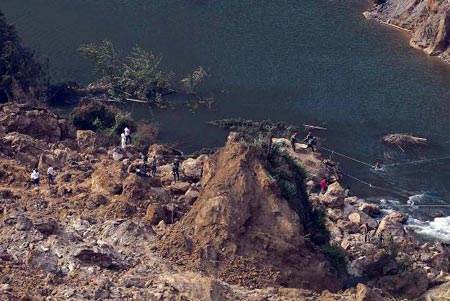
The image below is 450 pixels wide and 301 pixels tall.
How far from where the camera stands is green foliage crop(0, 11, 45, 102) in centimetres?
5537

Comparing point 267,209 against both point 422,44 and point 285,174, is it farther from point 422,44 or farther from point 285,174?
point 422,44

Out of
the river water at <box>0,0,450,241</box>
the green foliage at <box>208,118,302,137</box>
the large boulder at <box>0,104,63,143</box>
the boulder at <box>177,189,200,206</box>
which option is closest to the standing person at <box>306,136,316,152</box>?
the river water at <box>0,0,450,241</box>

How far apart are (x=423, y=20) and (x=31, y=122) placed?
4222 centimetres

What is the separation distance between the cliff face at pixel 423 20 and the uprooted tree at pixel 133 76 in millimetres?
22079

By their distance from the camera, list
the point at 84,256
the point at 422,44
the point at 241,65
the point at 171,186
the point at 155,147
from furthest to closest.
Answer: the point at 422,44 → the point at 241,65 → the point at 155,147 → the point at 171,186 → the point at 84,256

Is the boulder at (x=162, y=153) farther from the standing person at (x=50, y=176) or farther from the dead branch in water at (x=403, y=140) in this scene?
the dead branch in water at (x=403, y=140)

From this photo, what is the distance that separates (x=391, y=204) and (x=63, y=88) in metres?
26.7

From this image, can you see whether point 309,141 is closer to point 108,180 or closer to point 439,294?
point 439,294

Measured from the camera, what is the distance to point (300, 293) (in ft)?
99.7

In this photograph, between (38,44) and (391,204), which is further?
(38,44)

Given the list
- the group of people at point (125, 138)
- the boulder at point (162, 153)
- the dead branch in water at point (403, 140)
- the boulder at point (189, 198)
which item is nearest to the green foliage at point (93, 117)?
the group of people at point (125, 138)

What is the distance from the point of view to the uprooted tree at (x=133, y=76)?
61781 mm

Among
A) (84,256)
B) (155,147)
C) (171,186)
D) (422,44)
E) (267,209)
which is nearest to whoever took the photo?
(84,256)

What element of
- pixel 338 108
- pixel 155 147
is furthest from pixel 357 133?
pixel 155 147
